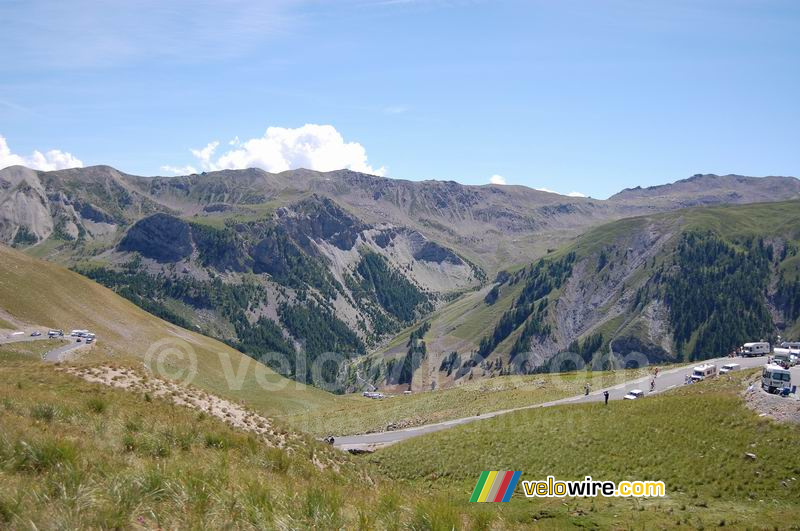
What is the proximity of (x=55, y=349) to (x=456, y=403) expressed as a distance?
4978 centimetres

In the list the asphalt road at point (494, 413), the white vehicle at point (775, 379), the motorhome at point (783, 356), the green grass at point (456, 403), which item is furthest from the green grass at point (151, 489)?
the motorhome at point (783, 356)

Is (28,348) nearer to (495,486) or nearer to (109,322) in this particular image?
(109,322)

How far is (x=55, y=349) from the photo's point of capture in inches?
2427

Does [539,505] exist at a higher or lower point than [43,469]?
lower

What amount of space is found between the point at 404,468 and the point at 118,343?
206ft

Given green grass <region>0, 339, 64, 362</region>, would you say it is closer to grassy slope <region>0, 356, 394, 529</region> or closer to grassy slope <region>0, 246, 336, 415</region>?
grassy slope <region>0, 246, 336, 415</region>

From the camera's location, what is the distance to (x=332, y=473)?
64.6ft

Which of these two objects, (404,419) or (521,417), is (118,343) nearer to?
(404,419)

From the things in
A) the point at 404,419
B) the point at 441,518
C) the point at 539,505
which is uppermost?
the point at 441,518

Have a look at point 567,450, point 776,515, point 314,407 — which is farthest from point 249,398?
point 776,515

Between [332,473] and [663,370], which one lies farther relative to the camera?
[663,370]

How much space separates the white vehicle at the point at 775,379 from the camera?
3666 cm

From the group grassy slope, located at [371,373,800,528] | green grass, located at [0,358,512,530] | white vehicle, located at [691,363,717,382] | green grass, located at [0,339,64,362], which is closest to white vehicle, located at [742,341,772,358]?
white vehicle, located at [691,363,717,382]

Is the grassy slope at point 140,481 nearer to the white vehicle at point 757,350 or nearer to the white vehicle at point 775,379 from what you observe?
the white vehicle at point 775,379
